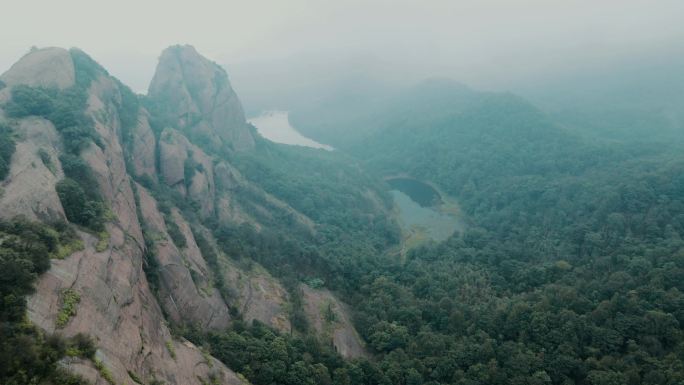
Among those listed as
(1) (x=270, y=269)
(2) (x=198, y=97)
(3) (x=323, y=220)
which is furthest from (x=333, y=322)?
(2) (x=198, y=97)

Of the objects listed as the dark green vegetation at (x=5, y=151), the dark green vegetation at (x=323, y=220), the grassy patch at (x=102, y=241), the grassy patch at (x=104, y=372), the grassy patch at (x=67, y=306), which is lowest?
the dark green vegetation at (x=323, y=220)

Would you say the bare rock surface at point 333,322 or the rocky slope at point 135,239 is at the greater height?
the rocky slope at point 135,239

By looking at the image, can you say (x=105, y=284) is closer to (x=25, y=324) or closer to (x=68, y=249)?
(x=68, y=249)

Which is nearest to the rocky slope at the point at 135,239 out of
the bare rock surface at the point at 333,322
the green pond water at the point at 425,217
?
the bare rock surface at the point at 333,322

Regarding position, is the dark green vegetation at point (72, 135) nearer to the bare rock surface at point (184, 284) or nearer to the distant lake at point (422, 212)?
the bare rock surface at point (184, 284)

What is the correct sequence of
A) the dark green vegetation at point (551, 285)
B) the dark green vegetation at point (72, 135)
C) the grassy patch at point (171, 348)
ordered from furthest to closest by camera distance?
the dark green vegetation at point (551, 285), the dark green vegetation at point (72, 135), the grassy patch at point (171, 348)

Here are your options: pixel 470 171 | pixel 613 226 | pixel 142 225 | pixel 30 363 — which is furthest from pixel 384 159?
pixel 30 363

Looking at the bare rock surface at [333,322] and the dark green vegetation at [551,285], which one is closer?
the dark green vegetation at [551,285]

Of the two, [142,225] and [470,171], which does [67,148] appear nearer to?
[142,225]
